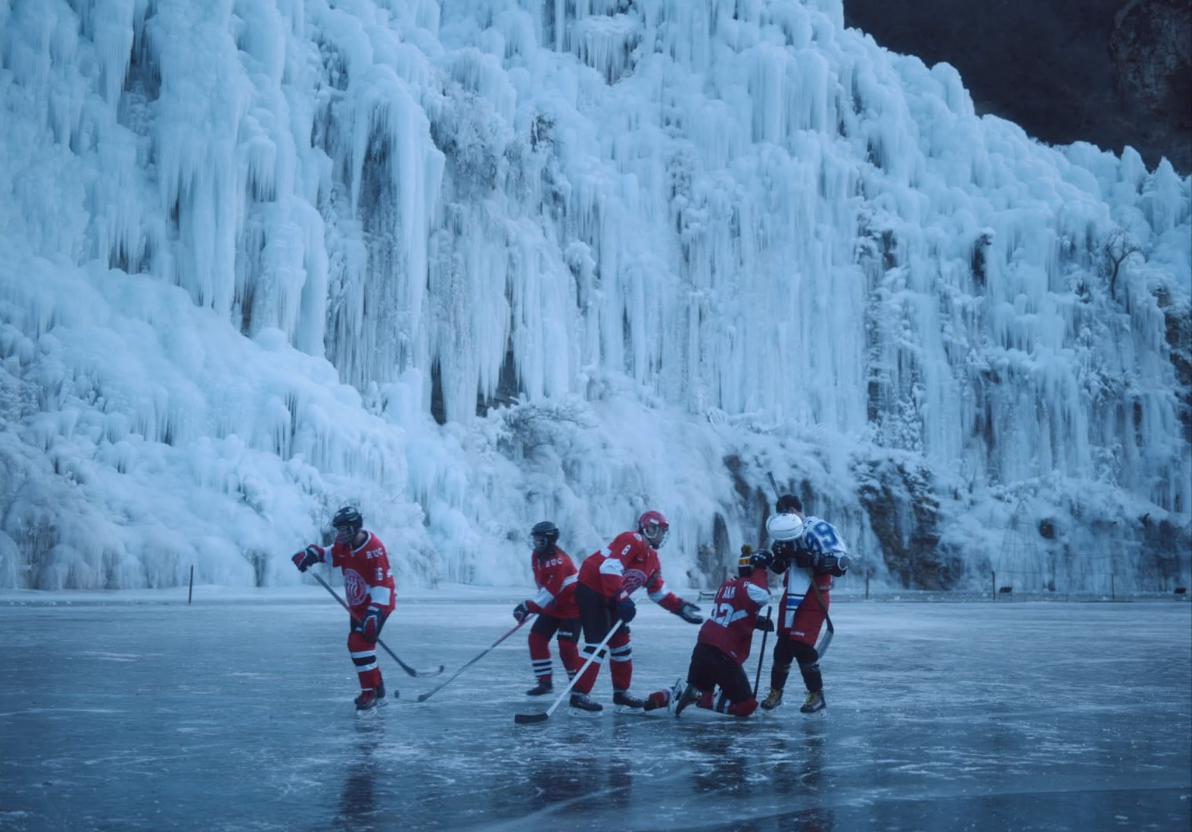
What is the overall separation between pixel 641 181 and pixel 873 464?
1192 centimetres

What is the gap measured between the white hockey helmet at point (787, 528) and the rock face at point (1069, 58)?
42.6 metres

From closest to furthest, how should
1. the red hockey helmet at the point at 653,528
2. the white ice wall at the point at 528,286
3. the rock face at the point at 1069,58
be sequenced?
1. the red hockey helmet at the point at 653,528
2. the white ice wall at the point at 528,286
3. the rock face at the point at 1069,58

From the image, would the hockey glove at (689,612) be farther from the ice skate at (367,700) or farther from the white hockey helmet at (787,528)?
the ice skate at (367,700)

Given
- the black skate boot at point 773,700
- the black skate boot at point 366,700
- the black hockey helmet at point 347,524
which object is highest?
the black hockey helmet at point 347,524

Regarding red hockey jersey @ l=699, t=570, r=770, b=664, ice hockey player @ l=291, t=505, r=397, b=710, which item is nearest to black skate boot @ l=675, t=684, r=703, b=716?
red hockey jersey @ l=699, t=570, r=770, b=664

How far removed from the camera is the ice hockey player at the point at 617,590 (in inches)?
319

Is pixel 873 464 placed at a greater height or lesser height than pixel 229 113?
lesser

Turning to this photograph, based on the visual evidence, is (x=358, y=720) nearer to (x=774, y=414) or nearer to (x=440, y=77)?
(x=440, y=77)

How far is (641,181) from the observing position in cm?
3800

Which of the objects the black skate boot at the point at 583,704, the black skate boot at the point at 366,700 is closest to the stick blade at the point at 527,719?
the black skate boot at the point at 583,704

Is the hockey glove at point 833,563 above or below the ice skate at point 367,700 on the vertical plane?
above

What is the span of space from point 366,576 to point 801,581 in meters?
2.99

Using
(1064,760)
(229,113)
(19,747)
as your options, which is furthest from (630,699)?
(229,113)

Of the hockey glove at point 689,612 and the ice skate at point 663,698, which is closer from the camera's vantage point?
the hockey glove at point 689,612
